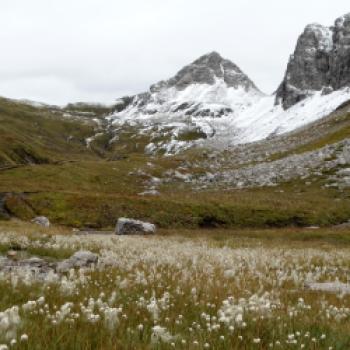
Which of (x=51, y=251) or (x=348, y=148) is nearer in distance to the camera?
(x=51, y=251)

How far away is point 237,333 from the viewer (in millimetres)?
5664

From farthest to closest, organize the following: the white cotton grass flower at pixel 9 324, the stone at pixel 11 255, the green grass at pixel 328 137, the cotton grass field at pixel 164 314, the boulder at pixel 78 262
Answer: the green grass at pixel 328 137
the stone at pixel 11 255
the boulder at pixel 78 262
the cotton grass field at pixel 164 314
the white cotton grass flower at pixel 9 324

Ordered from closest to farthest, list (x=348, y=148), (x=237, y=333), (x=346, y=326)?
1. (x=237, y=333)
2. (x=346, y=326)
3. (x=348, y=148)

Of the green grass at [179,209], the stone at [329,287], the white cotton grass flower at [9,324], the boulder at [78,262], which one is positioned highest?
the white cotton grass flower at [9,324]

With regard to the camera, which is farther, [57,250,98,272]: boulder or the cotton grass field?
[57,250,98,272]: boulder

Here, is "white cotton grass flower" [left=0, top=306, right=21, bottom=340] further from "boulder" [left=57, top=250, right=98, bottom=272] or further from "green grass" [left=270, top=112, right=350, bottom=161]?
"green grass" [left=270, top=112, right=350, bottom=161]

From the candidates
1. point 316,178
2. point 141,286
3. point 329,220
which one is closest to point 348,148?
point 316,178

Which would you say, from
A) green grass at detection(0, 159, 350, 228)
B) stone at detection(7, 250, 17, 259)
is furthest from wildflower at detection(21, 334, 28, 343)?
green grass at detection(0, 159, 350, 228)

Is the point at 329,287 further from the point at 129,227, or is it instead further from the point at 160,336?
the point at 129,227

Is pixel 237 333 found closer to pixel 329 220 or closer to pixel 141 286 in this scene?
pixel 141 286

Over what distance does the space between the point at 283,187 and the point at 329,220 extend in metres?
20.7

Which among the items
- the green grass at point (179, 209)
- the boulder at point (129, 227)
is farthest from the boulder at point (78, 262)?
the green grass at point (179, 209)

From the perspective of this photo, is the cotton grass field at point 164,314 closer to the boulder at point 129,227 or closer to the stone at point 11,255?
the stone at point 11,255

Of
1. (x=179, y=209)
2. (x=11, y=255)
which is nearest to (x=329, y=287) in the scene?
(x=11, y=255)
